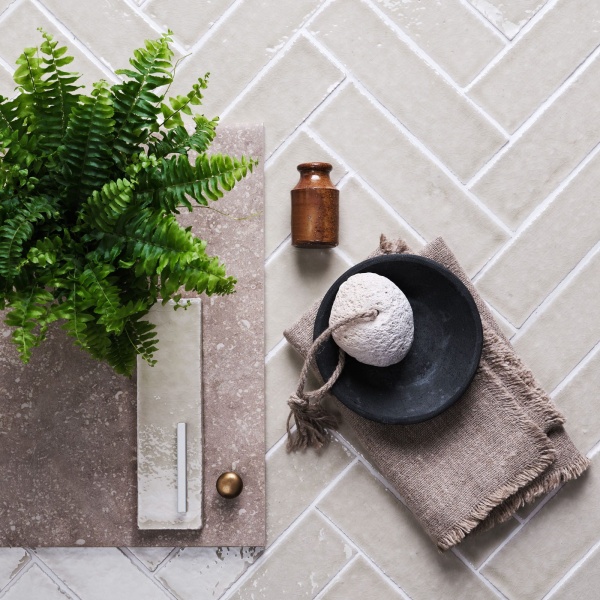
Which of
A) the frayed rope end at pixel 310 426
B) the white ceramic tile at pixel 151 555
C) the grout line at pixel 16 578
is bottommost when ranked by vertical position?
the grout line at pixel 16 578

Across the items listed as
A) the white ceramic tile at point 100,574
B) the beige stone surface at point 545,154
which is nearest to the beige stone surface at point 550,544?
the beige stone surface at point 545,154

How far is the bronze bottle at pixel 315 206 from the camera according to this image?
3.91 ft

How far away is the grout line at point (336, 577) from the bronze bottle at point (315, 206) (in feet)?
2.00

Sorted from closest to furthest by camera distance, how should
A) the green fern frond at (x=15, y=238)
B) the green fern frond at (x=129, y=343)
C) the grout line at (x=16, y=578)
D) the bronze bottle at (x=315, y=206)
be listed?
the green fern frond at (x=15, y=238) → the green fern frond at (x=129, y=343) → the bronze bottle at (x=315, y=206) → the grout line at (x=16, y=578)

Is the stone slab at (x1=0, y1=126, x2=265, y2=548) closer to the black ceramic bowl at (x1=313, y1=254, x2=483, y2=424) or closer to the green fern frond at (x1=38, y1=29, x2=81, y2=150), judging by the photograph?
the black ceramic bowl at (x1=313, y1=254, x2=483, y2=424)

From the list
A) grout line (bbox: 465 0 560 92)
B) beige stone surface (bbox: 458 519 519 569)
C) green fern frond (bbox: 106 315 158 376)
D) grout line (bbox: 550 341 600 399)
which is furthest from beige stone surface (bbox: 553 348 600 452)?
green fern frond (bbox: 106 315 158 376)

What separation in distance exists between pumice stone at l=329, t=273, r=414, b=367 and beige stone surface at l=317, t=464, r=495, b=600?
0.99 feet

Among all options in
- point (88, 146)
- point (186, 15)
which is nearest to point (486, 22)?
point (186, 15)

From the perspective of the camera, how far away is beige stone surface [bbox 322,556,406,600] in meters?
1.28

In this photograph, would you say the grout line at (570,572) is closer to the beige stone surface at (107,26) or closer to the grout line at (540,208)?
the grout line at (540,208)

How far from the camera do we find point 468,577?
4.17ft

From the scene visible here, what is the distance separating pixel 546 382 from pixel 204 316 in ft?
2.20

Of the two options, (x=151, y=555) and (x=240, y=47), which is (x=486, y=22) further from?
(x=151, y=555)

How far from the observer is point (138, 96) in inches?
37.4
